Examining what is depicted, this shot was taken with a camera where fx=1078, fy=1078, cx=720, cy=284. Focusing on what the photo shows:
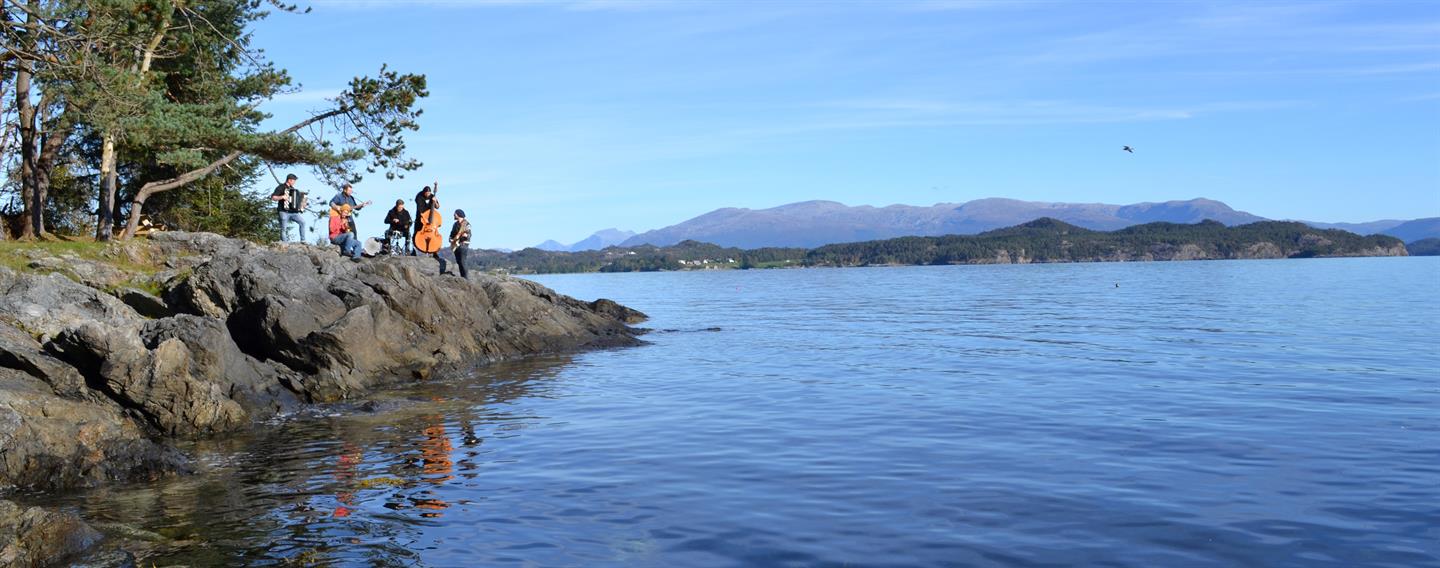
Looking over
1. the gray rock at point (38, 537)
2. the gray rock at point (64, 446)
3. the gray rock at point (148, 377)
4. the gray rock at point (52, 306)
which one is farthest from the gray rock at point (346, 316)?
the gray rock at point (38, 537)

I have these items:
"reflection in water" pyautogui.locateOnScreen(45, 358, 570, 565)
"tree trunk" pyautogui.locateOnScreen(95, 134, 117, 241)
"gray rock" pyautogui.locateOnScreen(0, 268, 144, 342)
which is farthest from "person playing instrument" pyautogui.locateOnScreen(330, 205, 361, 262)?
"reflection in water" pyautogui.locateOnScreen(45, 358, 570, 565)

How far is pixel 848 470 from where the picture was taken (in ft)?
40.0

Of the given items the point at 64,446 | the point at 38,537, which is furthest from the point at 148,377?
the point at 38,537

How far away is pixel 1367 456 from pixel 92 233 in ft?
106

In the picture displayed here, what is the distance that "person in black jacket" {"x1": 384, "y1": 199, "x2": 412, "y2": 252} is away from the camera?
99.6ft

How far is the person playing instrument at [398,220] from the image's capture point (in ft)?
99.6

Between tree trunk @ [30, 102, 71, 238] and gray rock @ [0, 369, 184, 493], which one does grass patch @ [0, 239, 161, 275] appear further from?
gray rock @ [0, 369, 184, 493]

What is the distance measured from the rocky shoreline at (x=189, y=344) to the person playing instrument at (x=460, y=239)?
0.82 metres

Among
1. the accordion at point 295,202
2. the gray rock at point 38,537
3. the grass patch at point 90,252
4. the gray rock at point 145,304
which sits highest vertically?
the accordion at point 295,202

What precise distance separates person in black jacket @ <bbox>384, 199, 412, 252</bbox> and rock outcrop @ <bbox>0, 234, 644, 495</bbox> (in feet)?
4.75

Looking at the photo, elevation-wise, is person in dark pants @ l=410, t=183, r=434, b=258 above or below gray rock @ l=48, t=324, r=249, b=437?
above

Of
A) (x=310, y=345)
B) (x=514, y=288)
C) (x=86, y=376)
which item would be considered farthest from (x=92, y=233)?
(x=86, y=376)

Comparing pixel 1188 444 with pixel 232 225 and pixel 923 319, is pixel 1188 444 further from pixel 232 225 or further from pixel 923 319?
pixel 232 225

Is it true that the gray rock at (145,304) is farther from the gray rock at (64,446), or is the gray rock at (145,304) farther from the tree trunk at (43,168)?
the tree trunk at (43,168)
